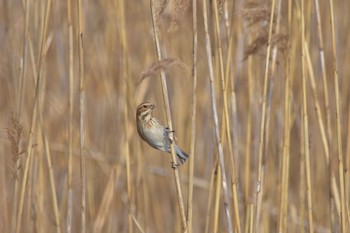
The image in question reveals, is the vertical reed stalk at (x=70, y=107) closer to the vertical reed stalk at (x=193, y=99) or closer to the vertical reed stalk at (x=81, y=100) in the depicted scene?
the vertical reed stalk at (x=81, y=100)

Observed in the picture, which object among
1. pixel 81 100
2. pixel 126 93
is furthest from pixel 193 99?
pixel 126 93

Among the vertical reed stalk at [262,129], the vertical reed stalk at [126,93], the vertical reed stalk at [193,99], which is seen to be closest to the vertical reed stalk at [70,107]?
the vertical reed stalk at [126,93]

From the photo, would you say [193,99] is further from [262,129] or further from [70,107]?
[70,107]

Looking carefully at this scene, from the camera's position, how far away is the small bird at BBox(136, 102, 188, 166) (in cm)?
238

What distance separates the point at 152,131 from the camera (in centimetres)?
245

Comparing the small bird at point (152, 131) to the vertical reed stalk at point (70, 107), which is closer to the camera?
the vertical reed stalk at point (70, 107)

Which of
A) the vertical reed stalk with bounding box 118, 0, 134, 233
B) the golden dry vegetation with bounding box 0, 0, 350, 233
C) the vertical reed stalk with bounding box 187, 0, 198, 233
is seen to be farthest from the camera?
the golden dry vegetation with bounding box 0, 0, 350, 233

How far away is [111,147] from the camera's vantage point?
3646mm

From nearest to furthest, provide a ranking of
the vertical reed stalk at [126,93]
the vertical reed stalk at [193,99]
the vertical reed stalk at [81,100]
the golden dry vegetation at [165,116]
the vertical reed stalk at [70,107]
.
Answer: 1. the vertical reed stalk at [193,99]
2. the vertical reed stalk at [81,100]
3. the vertical reed stalk at [70,107]
4. the vertical reed stalk at [126,93]
5. the golden dry vegetation at [165,116]

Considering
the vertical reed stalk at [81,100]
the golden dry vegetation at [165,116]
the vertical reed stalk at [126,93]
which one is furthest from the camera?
the golden dry vegetation at [165,116]

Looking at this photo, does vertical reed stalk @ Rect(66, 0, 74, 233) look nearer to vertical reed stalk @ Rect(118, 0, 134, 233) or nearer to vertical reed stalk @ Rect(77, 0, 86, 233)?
vertical reed stalk @ Rect(77, 0, 86, 233)

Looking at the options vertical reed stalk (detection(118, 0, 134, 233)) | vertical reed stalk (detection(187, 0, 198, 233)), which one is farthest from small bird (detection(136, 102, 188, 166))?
vertical reed stalk (detection(187, 0, 198, 233))

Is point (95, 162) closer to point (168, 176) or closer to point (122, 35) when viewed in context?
point (168, 176)

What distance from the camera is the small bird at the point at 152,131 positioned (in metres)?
2.38
